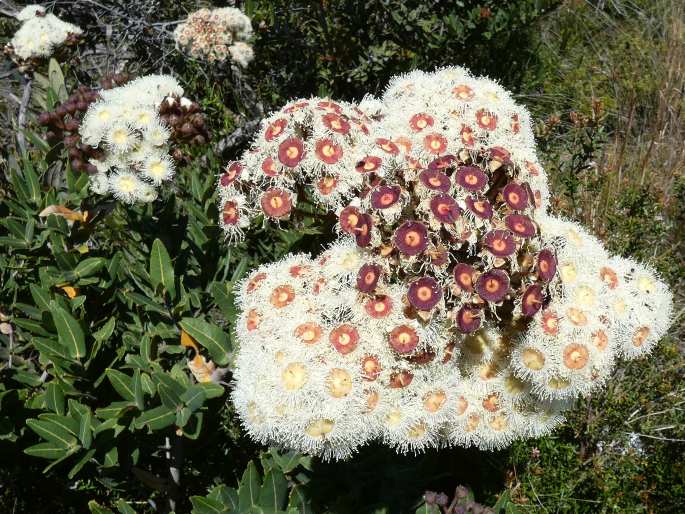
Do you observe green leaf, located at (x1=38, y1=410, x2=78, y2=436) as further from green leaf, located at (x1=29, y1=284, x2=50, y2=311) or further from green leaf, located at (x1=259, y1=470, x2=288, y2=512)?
green leaf, located at (x1=259, y1=470, x2=288, y2=512)

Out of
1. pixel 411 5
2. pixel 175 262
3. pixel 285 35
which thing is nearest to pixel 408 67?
pixel 411 5

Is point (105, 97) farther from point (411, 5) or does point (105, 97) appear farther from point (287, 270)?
point (411, 5)

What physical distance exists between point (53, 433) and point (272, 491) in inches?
28.0

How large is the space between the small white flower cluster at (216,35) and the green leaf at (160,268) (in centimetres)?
218

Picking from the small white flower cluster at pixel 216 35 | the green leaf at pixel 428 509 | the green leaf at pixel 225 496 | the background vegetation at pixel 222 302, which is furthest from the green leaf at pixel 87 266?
the small white flower cluster at pixel 216 35

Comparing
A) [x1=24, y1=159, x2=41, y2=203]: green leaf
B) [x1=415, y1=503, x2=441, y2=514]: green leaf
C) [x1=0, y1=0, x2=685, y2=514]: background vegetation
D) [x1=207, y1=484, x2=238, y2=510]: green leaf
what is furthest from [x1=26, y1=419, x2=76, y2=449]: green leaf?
[x1=415, y1=503, x2=441, y2=514]: green leaf

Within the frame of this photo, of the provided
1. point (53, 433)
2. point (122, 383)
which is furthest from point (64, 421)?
point (122, 383)

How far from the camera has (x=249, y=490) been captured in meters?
2.07

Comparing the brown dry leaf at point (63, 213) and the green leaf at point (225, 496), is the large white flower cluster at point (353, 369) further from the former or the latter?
the brown dry leaf at point (63, 213)

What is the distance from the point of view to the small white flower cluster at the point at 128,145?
88.7 inches

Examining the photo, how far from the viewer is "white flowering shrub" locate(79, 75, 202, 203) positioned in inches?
88.7

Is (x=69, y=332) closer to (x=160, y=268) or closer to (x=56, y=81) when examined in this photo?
(x=160, y=268)

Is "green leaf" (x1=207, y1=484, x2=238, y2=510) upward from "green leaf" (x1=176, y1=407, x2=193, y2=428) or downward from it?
downward

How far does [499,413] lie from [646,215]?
6.38 feet
